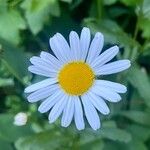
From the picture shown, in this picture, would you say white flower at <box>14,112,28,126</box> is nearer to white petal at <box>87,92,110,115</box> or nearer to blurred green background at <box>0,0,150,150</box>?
blurred green background at <box>0,0,150,150</box>

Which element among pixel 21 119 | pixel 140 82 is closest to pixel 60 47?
pixel 21 119

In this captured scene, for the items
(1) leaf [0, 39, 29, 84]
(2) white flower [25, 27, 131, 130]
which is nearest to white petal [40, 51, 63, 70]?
(2) white flower [25, 27, 131, 130]

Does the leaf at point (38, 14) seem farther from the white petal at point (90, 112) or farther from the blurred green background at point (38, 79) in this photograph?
the white petal at point (90, 112)

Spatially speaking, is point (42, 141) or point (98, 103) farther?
point (42, 141)

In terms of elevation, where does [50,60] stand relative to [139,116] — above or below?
above

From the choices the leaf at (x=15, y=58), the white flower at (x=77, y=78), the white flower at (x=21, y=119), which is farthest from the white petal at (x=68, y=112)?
the leaf at (x=15, y=58)

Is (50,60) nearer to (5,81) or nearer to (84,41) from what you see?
(84,41)

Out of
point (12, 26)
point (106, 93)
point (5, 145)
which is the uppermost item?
point (106, 93)
